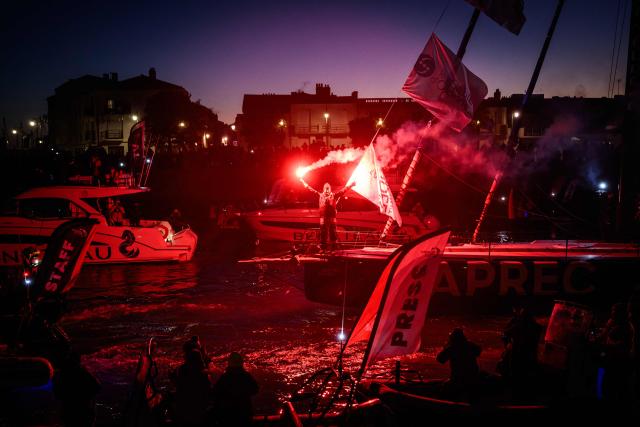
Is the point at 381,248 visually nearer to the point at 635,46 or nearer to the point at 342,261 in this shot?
the point at 342,261

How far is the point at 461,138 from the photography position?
4888 centimetres

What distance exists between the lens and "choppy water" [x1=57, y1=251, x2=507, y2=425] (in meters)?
8.74

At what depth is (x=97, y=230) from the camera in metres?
16.8

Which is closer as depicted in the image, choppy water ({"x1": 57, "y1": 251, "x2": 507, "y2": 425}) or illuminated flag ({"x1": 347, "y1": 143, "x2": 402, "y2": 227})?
choppy water ({"x1": 57, "y1": 251, "x2": 507, "y2": 425})

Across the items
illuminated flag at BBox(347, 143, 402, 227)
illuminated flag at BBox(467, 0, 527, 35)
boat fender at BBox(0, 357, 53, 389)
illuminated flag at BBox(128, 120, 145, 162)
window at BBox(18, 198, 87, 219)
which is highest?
illuminated flag at BBox(467, 0, 527, 35)

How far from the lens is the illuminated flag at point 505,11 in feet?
37.8

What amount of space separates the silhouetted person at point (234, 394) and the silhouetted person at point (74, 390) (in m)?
1.53

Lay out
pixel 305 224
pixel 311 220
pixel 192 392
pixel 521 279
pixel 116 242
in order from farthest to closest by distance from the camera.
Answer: pixel 305 224 → pixel 311 220 → pixel 116 242 → pixel 521 279 → pixel 192 392

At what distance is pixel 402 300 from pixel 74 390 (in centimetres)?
369

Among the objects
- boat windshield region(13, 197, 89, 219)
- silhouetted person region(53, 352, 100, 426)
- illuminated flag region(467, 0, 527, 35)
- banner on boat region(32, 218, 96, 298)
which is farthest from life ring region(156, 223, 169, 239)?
silhouetted person region(53, 352, 100, 426)

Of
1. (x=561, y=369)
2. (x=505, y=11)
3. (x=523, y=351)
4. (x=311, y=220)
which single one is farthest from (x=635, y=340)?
→ (x=311, y=220)

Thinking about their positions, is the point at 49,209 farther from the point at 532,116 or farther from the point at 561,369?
the point at 532,116

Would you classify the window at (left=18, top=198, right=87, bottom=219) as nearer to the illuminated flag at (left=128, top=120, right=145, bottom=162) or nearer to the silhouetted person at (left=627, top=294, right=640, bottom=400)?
the illuminated flag at (left=128, top=120, right=145, bottom=162)

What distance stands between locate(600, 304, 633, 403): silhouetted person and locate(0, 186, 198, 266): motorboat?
46.1 ft
